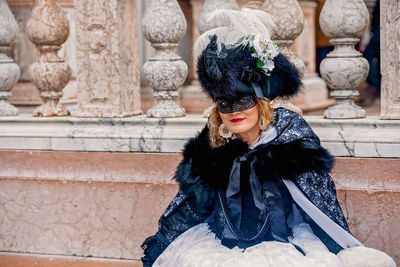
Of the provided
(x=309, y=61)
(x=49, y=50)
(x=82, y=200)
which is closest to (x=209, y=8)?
(x=49, y=50)

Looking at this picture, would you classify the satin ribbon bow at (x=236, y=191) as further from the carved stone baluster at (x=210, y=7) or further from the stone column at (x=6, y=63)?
the stone column at (x=6, y=63)

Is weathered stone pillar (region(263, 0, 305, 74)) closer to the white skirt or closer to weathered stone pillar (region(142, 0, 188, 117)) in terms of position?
weathered stone pillar (region(142, 0, 188, 117))

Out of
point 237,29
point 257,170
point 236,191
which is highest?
point 237,29

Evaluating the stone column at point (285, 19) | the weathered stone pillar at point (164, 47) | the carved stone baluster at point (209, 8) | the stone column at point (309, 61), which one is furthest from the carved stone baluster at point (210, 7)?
the stone column at point (309, 61)

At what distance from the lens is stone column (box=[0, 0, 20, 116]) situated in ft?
16.2

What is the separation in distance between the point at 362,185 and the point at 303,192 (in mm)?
819

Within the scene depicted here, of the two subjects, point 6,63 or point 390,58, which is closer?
point 390,58

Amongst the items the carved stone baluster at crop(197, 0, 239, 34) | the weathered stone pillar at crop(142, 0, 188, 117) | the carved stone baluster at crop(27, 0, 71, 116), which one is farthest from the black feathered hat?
the carved stone baluster at crop(27, 0, 71, 116)

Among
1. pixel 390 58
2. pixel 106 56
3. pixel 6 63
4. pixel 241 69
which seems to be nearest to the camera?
pixel 241 69

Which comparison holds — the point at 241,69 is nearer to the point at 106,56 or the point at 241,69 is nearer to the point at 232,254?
the point at 232,254

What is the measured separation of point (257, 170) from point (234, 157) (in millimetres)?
147

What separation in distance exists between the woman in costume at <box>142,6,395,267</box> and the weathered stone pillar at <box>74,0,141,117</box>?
120 centimetres

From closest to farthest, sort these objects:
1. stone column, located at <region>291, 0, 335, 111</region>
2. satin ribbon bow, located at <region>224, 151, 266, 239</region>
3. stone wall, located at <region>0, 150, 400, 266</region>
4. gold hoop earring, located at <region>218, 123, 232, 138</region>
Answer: satin ribbon bow, located at <region>224, 151, 266, 239</region> → gold hoop earring, located at <region>218, 123, 232, 138</region> → stone wall, located at <region>0, 150, 400, 266</region> → stone column, located at <region>291, 0, 335, 111</region>

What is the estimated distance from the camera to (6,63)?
498 cm
